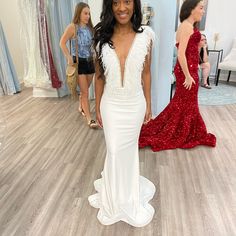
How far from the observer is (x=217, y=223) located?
1.60 m

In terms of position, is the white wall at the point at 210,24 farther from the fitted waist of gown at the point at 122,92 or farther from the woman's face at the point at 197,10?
the fitted waist of gown at the point at 122,92

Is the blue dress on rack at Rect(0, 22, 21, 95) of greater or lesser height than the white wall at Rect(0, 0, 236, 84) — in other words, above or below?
below

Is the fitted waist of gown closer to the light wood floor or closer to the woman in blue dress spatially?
the light wood floor

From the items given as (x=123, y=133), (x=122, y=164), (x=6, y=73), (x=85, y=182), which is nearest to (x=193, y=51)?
(x=123, y=133)

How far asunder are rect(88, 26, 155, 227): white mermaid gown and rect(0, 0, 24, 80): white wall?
297 centimetres

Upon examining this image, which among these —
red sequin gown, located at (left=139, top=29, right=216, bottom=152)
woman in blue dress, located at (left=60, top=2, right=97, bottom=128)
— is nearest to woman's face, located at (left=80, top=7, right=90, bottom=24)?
woman in blue dress, located at (left=60, top=2, right=97, bottom=128)

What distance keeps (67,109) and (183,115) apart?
1.86 m

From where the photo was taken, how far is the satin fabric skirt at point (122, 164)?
145 cm

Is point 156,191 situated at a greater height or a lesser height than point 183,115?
lesser

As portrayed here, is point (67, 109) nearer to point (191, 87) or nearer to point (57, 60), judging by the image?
point (57, 60)

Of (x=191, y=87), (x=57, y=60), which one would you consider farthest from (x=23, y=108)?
(x=191, y=87)

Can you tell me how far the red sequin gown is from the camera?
2.50 meters

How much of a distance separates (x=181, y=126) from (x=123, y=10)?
A: 1.67 metres

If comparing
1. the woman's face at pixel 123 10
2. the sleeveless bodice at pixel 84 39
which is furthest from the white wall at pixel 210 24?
the woman's face at pixel 123 10
